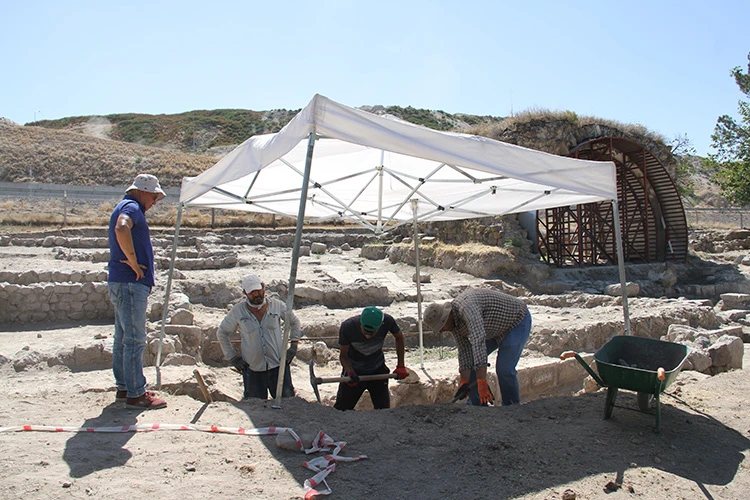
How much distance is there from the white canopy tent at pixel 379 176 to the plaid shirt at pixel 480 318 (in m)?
1.08

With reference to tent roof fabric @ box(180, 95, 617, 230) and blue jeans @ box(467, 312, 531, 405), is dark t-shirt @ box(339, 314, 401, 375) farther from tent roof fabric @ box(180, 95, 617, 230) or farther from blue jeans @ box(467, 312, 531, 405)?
tent roof fabric @ box(180, 95, 617, 230)

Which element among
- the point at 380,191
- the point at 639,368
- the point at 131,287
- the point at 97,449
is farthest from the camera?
the point at 380,191

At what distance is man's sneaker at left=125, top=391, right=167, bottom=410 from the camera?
13.5 ft

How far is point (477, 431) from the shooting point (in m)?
3.97

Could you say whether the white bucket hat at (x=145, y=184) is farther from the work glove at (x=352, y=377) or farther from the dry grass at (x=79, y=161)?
the dry grass at (x=79, y=161)

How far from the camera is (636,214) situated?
19.8 meters

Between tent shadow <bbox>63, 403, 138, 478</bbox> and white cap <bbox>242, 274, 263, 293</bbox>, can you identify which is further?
white cap <bbox>242, 274, 263, 293</bbox>

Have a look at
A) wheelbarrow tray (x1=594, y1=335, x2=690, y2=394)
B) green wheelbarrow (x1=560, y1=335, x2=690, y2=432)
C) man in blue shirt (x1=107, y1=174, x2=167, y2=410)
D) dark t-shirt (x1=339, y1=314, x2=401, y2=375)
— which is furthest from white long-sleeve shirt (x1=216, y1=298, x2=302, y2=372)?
wheelbarrow tray (x1=594, y1=335, x2=690, y2=394)


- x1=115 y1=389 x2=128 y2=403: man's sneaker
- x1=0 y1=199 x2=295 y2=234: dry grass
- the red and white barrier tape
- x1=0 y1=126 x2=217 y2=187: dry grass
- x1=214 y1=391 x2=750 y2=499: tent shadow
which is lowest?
x1=214 y1=391 x2=750 y2=499: tent shadow

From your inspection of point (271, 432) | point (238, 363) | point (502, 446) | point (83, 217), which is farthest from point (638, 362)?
point (83, 217)

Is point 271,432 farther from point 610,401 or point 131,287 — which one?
point 610,401

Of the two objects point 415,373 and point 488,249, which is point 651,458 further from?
point 488,249

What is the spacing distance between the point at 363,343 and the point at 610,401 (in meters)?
2.18

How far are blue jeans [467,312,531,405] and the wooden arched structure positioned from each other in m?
13.6
